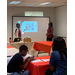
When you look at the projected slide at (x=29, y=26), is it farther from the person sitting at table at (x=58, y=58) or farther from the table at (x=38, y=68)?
the person sitting at table at (x=58, y=58)

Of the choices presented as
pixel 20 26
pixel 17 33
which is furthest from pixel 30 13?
pixel 17 33

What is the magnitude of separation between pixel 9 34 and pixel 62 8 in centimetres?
350

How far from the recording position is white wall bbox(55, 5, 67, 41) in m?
7.73

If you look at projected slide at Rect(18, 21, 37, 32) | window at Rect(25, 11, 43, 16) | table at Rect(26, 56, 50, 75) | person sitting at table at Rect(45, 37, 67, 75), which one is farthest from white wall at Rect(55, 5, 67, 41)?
person sitting at table at Rect(45, 37, 67, 75)

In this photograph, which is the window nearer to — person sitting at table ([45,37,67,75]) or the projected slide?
the projected slide

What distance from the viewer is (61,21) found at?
8141mm

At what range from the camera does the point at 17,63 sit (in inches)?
84.0

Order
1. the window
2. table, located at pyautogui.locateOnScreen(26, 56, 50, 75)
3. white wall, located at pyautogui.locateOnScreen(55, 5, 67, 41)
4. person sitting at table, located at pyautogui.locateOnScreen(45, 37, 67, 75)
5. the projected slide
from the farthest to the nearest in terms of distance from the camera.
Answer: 1. the window
2. the projected slide
3. white wall, located at pyautogui.locateOnScreen(55, 5, 67, 41)
4. table, located at pyautogui.locateOnScreen(26, 56, 50, 75)
5. person sitting at table, located at pyautogui.locateOnScreen(45, 37, 67, 75)

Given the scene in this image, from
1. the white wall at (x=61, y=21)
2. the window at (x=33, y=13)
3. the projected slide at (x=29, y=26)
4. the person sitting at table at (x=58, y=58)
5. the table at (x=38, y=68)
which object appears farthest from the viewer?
the window at (x=33, y=13)

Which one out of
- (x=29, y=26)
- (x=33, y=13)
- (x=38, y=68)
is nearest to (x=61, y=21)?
(x=33, y=13)

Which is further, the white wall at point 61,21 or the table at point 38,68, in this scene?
the white wall at point 61,21

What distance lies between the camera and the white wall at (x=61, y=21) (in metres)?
7.73

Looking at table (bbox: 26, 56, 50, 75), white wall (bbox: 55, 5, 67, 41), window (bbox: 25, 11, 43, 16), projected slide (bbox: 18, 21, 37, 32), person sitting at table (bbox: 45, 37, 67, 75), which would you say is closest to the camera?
person sitting at table (bbox: 45, 37, 67, 75)

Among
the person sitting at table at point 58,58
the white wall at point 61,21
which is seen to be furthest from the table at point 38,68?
the white wall at point 61,21
